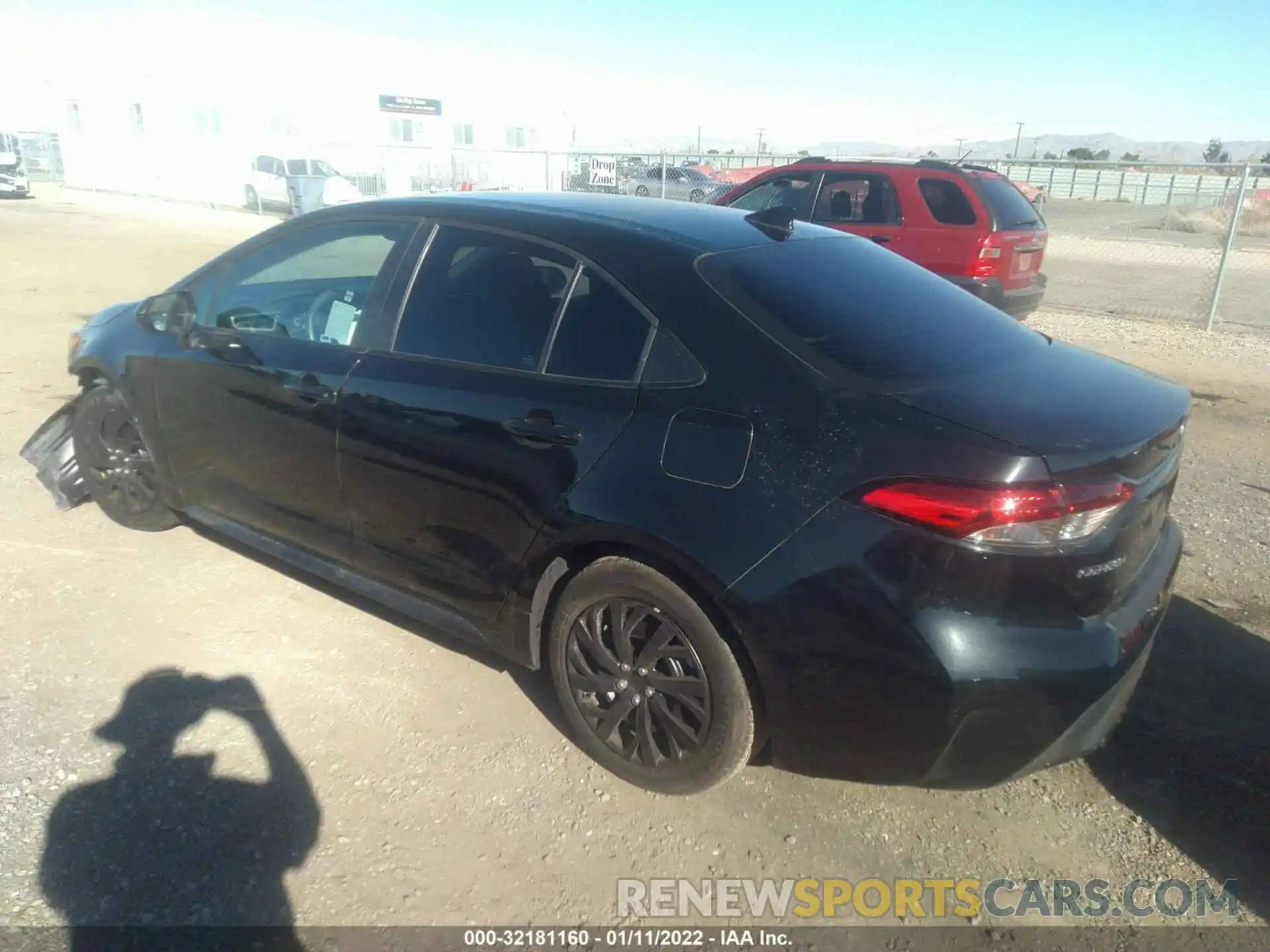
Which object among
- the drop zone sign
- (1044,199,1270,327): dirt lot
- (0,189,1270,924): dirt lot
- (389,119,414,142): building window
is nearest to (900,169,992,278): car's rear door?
(1044,199,1270,327): dirt lot

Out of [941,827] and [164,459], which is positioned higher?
[164,459]

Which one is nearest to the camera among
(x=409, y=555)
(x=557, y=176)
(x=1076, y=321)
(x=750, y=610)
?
(x=750, y=610)

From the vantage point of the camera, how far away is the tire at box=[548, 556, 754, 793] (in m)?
2.58

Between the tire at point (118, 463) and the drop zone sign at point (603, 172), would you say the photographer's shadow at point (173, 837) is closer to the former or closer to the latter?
the tire at point (118, 463)

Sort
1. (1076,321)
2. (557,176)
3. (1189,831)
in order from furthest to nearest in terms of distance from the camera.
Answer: (557,176), (1076,321), (1189,831)

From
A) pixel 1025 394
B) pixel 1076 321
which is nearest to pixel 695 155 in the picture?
pixel 1076 321

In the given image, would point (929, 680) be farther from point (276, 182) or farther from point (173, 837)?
point (276, 182)

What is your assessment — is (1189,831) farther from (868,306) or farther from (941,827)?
(868,306)

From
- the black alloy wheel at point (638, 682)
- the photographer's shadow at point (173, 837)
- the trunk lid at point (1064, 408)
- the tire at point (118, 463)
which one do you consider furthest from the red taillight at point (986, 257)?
the photographer's shadow at point (173, 837)

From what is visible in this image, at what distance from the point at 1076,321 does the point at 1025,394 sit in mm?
10254

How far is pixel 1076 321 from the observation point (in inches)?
457

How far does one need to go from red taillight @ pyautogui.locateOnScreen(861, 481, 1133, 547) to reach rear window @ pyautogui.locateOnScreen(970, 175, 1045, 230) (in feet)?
25.1

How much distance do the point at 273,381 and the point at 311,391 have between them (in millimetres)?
240

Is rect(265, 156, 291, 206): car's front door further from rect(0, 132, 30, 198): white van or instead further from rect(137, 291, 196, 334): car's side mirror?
rect(137, 291, 196, 334): car's side mirror
